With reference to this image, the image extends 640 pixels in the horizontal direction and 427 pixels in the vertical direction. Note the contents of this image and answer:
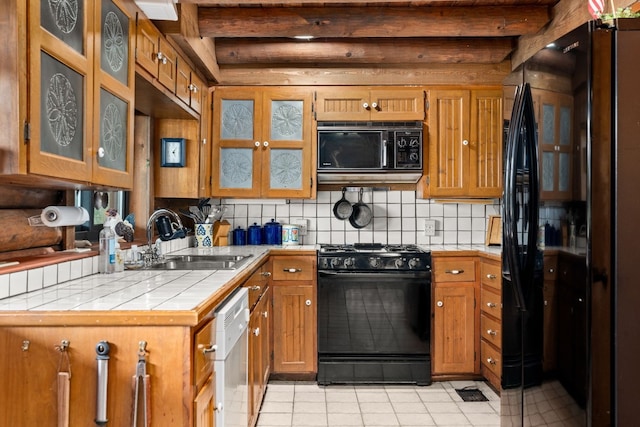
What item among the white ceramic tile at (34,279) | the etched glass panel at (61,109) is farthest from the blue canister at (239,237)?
the etched glass panel at (61,109)

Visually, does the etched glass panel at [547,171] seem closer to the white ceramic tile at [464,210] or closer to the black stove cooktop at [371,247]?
the black stove cooktop at [371,247]

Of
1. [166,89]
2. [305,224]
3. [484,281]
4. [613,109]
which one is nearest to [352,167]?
[305,224]

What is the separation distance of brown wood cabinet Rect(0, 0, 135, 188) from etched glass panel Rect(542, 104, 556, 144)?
1.48m

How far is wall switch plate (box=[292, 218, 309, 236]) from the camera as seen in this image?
3770mm

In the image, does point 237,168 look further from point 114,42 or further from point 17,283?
A: point 17,283

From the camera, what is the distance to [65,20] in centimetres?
141

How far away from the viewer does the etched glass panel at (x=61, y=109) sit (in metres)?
1.31

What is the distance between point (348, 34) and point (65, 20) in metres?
1.88

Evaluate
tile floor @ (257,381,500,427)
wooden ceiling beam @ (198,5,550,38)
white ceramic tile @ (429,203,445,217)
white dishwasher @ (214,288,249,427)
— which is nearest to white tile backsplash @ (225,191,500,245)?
A: white ceramic tile @ (429,203,445,217)

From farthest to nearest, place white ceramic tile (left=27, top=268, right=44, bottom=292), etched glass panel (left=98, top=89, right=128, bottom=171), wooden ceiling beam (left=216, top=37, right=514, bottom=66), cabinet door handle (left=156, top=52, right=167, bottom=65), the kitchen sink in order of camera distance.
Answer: wooden ceiling beam (left=216, top=37, right=514, bottom=66)
the kitchen sink
cabinet door handle (left=156, top=52, right=167, bottom=65)
etched glass panel (left=98, top=89, right=128, bottom=171)
white ceramic tile (left=27, top=268, right=44, bottom=292)

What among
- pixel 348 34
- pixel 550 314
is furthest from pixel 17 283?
pixel 348 34

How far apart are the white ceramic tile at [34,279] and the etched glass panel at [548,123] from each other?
1.73 m

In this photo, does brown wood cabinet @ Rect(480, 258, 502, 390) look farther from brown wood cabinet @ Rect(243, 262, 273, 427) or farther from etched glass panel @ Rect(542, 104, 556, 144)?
etched glass panel @ Rect(542, 104, 556, 144)

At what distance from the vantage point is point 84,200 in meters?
2.45
